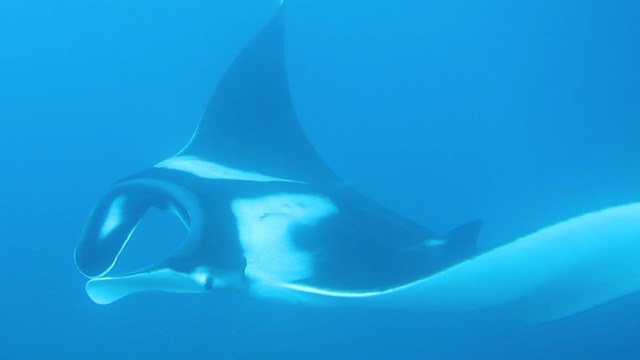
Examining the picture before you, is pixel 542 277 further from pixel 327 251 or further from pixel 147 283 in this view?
pixel 147 283

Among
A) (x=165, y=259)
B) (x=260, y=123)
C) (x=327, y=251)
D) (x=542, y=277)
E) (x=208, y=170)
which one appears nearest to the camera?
(x=542, y=277)

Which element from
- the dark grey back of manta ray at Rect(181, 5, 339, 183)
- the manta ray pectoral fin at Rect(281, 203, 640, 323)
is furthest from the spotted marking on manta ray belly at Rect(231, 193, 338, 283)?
the dark grey back of manta ray at Rect(181, 5, 339, 183)

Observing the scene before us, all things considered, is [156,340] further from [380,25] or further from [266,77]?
[380,25]

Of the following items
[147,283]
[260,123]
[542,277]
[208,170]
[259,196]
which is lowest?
[147,283]

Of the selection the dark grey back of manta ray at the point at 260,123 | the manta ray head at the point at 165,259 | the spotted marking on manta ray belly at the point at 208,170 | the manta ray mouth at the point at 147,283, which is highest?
the dark grey back of manta ray at the point at 260,123

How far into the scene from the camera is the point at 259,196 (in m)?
2.65

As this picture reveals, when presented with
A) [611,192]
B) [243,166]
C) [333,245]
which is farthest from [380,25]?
[333,245]

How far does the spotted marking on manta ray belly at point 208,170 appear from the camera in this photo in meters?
2.83

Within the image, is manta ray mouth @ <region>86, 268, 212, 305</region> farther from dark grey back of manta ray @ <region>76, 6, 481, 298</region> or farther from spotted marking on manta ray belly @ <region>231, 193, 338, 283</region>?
spotted marking on manta ray belly @ <region>231, 193, 338, 283</region>

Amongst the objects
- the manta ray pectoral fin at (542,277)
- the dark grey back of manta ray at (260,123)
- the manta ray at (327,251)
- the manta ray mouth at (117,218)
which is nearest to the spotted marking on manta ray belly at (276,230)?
the manta ray at (327,251)

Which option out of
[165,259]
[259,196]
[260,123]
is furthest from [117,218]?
[260,123]

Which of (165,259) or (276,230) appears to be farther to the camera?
(276,230)

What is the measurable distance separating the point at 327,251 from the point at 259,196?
1.50 ft

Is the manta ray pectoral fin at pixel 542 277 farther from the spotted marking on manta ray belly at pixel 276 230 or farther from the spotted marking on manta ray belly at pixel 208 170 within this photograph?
the spotted marking on manta ray belly at pixel 208 170
